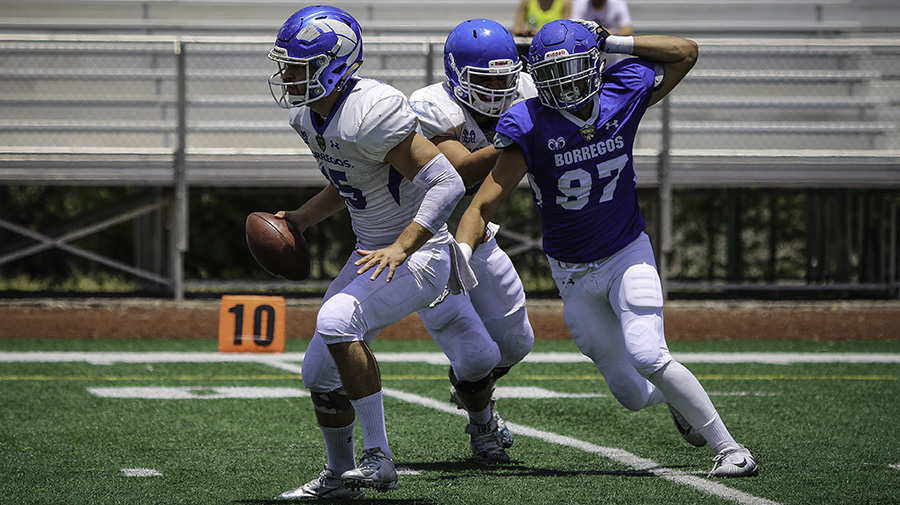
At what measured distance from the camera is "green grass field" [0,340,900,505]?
4.09 meters

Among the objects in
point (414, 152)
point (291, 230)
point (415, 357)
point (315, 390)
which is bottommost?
point (415, 357)

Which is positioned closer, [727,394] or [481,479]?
[481,479]

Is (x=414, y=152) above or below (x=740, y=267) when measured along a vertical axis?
above

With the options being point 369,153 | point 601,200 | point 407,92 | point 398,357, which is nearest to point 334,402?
point 369,153

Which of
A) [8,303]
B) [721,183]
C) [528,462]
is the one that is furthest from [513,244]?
[528,462]

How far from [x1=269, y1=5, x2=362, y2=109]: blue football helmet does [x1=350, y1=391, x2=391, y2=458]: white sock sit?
42.0 inches

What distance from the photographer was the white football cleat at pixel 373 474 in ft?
12.2

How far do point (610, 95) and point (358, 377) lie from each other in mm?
1543

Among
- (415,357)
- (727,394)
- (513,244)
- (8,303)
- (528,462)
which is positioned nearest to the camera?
(528,462)

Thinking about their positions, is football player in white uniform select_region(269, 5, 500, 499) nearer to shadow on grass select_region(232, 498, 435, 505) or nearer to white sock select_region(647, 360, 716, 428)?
shadow on grass select_region(232, 498, 435, 505)

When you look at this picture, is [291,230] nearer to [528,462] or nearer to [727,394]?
[528,462]

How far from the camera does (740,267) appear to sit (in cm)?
1191

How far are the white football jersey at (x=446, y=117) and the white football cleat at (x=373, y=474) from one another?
1433 millimetres

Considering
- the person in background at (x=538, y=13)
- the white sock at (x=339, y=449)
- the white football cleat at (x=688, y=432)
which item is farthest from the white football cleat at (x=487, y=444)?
the person in background at (x=538, y=13)
